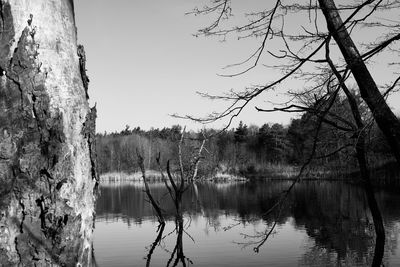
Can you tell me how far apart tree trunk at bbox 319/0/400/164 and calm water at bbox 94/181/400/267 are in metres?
3.86

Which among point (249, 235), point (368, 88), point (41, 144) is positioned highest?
point (368, 88)

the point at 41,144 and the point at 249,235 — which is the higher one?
the point at 41,144

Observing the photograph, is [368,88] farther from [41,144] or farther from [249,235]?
[249,235]

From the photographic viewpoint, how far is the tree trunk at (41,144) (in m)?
1.34

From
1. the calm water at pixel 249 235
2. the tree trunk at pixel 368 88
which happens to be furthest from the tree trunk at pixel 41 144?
the calm water at pixel 249 235

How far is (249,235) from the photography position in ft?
41.5

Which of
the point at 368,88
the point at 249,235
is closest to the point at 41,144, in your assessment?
the point at 368,88

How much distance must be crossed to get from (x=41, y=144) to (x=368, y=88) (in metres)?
3.37

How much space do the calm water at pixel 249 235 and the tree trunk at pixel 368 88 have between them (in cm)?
386

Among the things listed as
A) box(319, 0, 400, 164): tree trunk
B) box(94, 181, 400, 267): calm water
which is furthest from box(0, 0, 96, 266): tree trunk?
box(94, 181, 400, 267): calm water

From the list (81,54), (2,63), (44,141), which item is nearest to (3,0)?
(2,63)

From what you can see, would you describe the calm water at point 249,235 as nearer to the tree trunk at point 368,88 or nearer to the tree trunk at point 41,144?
the tree trunk at point 368,88

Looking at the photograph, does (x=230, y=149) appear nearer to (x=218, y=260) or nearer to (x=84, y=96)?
(x=218, y=260)

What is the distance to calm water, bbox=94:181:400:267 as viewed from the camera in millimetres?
13375
